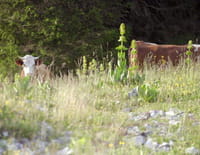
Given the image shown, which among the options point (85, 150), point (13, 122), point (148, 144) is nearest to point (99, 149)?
point (85, 150)

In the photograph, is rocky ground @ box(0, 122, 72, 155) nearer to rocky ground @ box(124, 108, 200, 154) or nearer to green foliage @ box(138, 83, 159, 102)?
rocky ground @ box(124, 108, 200, 154)

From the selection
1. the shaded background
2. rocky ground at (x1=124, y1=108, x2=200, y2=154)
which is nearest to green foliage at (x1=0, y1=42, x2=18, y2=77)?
the shaded background

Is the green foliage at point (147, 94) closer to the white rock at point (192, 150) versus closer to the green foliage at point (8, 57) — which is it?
the white rock at point (192, 150)

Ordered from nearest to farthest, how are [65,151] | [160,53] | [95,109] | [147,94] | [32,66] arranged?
[65,151], [95,109], [147,94], [32,66], [160,53]

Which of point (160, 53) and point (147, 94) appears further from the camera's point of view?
point (160, 53)

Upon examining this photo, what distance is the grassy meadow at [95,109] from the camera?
16.3ft

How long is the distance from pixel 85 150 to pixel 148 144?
0.90 metres

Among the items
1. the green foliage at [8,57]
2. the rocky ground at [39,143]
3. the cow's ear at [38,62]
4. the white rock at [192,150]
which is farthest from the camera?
the green foliage at [8,57]

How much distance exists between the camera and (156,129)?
5.59 metres

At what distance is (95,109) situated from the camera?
630 centimetres

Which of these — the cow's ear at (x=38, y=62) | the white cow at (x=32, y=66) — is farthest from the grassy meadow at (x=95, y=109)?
the cow's ear at (x=38, y=62)

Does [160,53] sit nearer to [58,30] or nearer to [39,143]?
[58,30]

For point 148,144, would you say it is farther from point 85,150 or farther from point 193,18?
point 193,18

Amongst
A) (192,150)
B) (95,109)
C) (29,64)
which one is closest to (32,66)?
(29,64)
